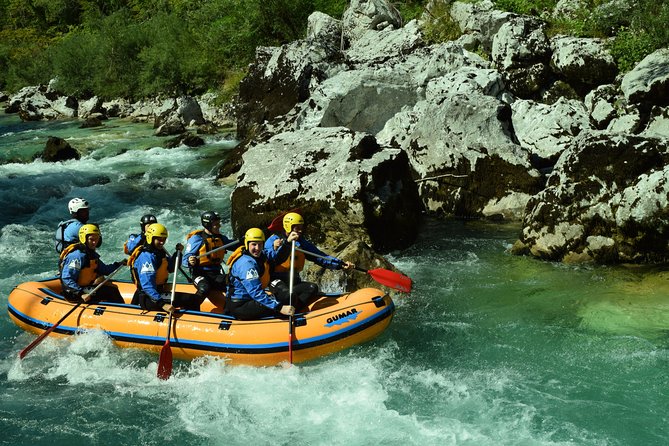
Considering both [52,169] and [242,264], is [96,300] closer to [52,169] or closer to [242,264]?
[242,264]

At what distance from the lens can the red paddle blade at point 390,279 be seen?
7.60 meters

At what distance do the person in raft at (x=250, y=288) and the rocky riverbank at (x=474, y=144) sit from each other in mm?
1780

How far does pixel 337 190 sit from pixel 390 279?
2.63m

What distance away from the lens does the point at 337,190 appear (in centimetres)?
990

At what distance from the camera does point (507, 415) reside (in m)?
5.81

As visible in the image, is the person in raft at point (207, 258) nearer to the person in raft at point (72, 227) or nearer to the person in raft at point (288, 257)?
the person in raft at point (288, 257)

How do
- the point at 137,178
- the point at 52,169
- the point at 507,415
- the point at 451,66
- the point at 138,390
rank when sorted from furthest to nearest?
the point at 52,169, the point at 137,178, the point at 451,66, the point at 138,390, the point at 507,415

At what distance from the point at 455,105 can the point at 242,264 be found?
21.2 feet

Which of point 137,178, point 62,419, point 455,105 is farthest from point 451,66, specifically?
point 62,419

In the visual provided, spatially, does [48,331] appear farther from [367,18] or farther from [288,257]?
[367,18]

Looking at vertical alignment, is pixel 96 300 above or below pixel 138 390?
above

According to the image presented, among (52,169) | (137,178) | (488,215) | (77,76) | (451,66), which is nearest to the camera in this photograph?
(488,215)

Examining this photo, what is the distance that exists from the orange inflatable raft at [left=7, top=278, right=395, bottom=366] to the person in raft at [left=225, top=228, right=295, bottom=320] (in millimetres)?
120

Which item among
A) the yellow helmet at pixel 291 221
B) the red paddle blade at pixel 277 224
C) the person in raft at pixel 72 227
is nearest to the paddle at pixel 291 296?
the yellow helmet at pixel 291 221
